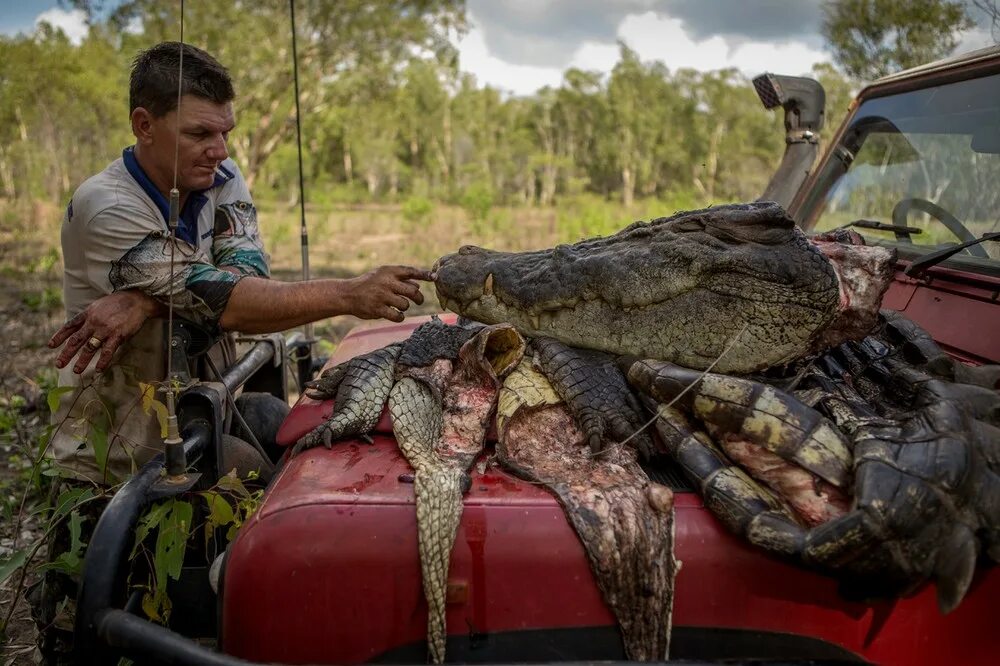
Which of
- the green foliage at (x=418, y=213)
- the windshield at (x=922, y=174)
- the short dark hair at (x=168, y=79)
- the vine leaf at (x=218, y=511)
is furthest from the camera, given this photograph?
the green foliage at (x=418, y=213)

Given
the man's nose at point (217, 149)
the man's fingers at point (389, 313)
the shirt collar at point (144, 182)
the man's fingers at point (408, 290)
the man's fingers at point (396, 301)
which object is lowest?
the man's fingers at point (389, 313)

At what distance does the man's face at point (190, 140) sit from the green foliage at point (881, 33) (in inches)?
215

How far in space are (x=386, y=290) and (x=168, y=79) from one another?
0.90 metres

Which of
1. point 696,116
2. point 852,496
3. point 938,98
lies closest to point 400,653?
point 852,496

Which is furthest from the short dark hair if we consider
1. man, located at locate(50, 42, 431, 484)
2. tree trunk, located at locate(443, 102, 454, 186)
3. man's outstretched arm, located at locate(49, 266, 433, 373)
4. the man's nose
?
tree trunk, located at locate(443, 102, 454, 186)

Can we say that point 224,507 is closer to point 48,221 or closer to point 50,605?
point 50,605

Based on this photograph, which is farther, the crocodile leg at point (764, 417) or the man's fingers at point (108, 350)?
the man's fingers at point (108, 350)

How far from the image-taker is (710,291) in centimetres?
161

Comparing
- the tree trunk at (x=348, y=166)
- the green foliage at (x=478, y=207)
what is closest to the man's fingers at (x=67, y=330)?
the green foliage at (x=478, y=207)

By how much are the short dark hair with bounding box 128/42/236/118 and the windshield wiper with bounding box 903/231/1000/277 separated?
206 cm

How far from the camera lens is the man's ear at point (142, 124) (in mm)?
2041

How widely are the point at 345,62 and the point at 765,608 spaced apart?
50.0 feet

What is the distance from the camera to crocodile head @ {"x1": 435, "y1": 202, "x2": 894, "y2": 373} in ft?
5.19

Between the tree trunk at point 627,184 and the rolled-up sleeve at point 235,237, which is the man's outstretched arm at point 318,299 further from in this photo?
the tree trunk at point 627,184
